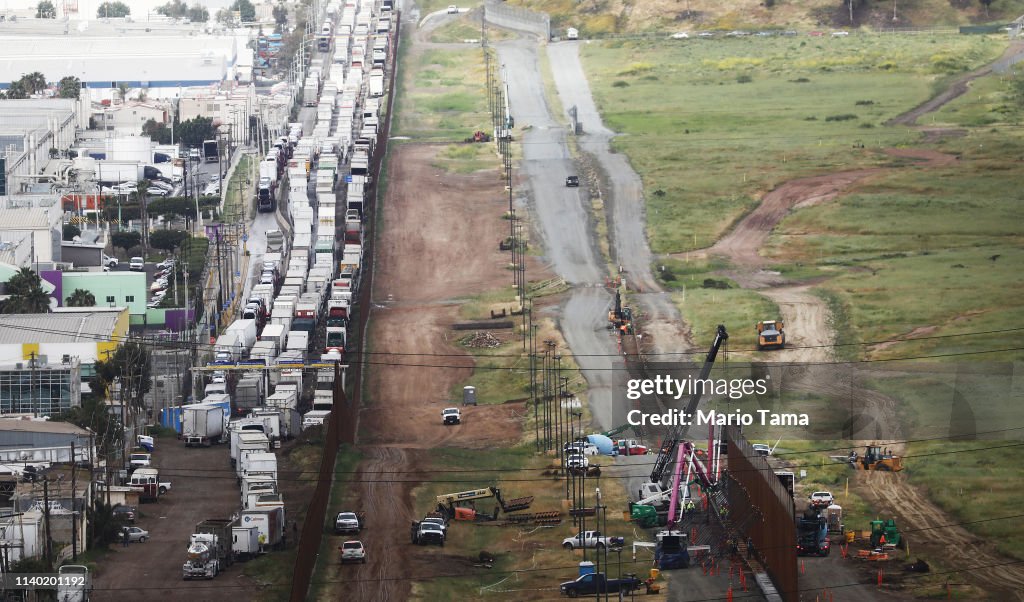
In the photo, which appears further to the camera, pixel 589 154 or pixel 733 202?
pixel 589 154

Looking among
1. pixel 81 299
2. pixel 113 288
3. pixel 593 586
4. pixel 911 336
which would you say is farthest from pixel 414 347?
pixel 593 586

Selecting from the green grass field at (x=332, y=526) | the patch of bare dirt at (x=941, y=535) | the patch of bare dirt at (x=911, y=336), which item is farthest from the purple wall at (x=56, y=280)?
the patch of bare dirt at (x=941, y=535)

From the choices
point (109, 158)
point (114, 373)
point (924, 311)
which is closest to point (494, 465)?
point (114, 373)

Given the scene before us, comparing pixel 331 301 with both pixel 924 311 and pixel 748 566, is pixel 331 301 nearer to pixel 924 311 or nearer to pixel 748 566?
pixel 924 311

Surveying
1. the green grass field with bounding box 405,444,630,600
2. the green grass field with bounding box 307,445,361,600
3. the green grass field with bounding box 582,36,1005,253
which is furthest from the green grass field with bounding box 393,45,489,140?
the green grass field with bounding box 307,445,361,600

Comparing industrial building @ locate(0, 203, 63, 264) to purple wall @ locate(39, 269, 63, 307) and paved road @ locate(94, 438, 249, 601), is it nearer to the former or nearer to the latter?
purple wall @ locate(39, 269, 63, 307)

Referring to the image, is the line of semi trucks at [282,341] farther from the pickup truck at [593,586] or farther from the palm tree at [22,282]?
the pickup truck at [593,586]
